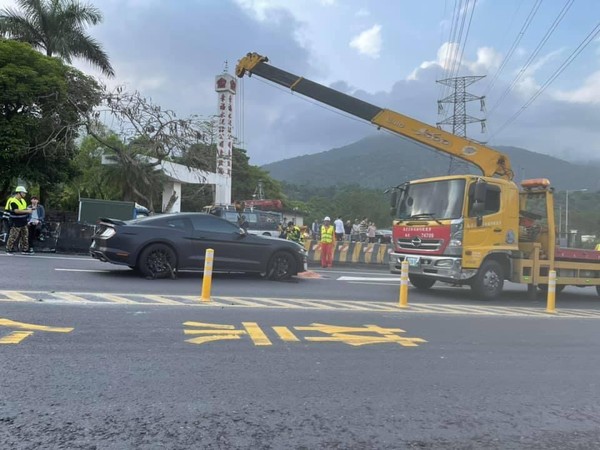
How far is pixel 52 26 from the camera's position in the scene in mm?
25953

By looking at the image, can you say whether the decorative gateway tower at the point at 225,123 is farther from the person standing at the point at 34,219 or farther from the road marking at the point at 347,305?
the road marking at the point at 347,305

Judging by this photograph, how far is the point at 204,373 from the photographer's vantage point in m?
4.94

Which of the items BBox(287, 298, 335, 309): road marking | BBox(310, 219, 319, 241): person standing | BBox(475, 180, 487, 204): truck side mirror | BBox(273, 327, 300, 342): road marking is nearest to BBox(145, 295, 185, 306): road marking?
BBox(287, 298, 335, 309): road marking

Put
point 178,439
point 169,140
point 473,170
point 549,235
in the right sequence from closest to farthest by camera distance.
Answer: point 178,439 → point 549,235 → point 473,170 → point 169,140

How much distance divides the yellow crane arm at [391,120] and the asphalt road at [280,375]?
19.8 feet

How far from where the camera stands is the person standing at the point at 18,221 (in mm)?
14328

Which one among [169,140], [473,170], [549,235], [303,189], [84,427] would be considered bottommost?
[84,427]

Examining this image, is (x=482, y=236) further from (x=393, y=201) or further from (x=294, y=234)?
(x=294, y=234)

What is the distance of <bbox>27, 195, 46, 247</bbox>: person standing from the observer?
15.0 meters

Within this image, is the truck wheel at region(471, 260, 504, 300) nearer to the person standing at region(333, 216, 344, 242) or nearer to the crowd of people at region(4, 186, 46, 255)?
the crowd of people at region(4, 186, 46, 255)

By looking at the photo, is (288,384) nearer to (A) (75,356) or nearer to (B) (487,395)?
(B) (487,395)

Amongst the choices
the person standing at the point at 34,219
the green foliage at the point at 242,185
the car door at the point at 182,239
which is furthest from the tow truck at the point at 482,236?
the green foliage at the point at 242,185

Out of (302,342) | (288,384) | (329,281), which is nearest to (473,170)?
(329,281)

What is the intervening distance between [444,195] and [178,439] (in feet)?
29.7
